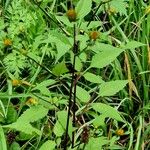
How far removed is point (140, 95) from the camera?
6.50 ft

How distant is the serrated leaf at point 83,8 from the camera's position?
101 cm

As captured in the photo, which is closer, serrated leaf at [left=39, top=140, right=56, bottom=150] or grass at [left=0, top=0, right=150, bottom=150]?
serrated leaf at [left=39, top=140, right=56, bottom=150]

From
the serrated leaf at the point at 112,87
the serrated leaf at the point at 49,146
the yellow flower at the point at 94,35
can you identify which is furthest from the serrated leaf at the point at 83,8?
the serrated leaf at the point at 49,146

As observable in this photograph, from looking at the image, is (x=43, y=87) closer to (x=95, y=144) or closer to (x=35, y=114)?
(x=35, y=114)

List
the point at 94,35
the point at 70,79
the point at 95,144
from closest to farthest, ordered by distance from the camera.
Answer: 1. the point at 94,35
2. the point at 95,144
3. the point at 70,79

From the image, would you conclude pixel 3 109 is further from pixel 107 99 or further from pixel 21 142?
pixel 107 99

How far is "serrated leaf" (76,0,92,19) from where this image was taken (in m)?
1.01

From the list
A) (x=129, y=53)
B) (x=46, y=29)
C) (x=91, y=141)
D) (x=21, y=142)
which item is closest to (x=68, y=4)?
(x=46, y=29)

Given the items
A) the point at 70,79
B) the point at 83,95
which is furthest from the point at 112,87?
the point at 70,79

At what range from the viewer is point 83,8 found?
1036mm

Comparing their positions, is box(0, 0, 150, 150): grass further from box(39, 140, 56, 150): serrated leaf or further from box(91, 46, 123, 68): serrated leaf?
box(91, 46, 123, 68): serrated leaf

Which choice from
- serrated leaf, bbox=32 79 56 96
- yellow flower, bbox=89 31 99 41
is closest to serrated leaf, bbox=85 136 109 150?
serrated leaf, bbox=32 79 56 96

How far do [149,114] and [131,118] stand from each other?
3.3 inches

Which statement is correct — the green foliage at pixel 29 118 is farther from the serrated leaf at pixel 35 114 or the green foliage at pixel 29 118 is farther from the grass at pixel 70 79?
the grass at pixel 70 79
